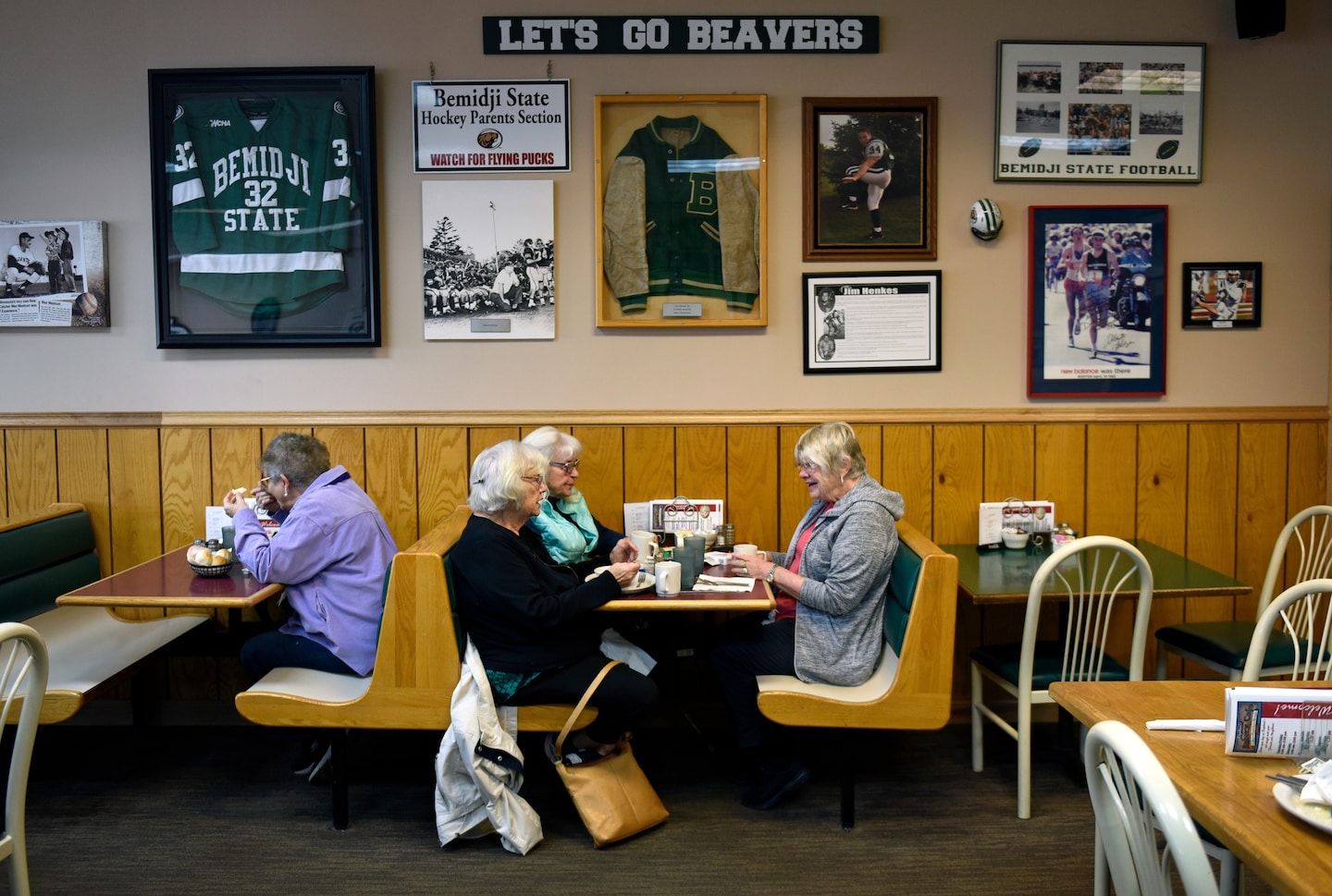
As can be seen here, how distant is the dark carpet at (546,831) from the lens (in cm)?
290

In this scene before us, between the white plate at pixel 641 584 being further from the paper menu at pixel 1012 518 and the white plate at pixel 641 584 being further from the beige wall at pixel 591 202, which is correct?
the paper menu at pixel 1012 518

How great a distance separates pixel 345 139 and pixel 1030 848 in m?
3.69

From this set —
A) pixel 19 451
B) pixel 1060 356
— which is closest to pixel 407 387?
pixel 19 451

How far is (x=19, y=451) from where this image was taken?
4176 millimetres

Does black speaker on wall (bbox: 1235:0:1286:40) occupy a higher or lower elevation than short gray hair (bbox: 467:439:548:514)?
higher

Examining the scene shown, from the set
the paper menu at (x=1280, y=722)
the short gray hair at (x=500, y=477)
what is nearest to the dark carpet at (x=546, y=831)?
the short gray hair at (x=500, y=477)

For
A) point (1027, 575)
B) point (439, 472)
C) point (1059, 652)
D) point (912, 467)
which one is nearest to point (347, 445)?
point (439, 472)

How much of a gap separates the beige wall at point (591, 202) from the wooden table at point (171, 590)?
36.1 inches

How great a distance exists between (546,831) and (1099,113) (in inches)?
141

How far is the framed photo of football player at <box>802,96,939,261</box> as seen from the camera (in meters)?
4.06

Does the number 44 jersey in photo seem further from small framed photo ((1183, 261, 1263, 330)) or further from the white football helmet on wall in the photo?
small framed photo ((1183, 261, 1263, 330))

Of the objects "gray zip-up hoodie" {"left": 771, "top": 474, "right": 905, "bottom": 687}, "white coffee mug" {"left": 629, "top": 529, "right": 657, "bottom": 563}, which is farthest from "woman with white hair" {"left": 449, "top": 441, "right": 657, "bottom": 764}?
"gray zip-up hoodie" {"left": 771, "top": 474, "right": 905, "bottom": 687}

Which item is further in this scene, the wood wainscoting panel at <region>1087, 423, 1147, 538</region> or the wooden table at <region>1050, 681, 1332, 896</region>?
the wood wainscoting panel at <region>1087, 423, 1147, 538</region>

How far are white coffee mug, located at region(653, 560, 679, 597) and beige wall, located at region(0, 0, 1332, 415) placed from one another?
1.13m
